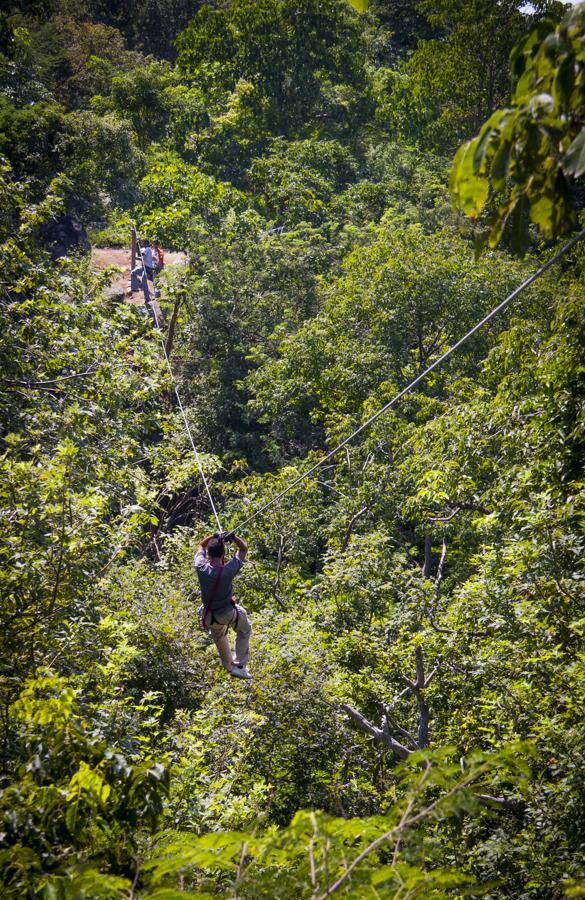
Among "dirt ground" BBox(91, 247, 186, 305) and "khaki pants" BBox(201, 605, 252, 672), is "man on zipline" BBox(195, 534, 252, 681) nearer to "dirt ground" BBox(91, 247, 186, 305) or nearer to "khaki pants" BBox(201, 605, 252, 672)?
"khaki pants" BBox(201, 605, 252, 672)

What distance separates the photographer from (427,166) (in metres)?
25.9

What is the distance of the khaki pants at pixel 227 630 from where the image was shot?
6.60 meters

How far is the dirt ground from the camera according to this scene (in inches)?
867

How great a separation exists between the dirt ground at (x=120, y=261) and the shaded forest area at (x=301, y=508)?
80 cm

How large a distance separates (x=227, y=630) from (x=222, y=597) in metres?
0.53

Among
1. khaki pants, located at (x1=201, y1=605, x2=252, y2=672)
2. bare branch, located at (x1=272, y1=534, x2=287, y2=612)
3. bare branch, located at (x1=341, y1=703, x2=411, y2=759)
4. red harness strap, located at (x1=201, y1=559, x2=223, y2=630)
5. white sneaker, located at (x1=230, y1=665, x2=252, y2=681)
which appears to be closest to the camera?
red harness strap, located at (x1=201, y1=559, x2=223, y2=630)

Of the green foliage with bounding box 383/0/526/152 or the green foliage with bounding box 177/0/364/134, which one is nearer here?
the green foliage with bounding box 383/0/526/152

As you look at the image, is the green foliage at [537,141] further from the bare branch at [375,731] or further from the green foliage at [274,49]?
the green foliage at [274,49]

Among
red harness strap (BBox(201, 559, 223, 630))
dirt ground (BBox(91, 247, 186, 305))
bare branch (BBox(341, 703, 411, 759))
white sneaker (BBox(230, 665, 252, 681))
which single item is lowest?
bare branch (BBox(341, 703, 411, 759))

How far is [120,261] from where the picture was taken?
79.7ft

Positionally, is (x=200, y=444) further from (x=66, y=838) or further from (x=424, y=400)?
(x=66, y=838)

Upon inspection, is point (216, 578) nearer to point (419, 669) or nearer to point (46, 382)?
point (419, 669)

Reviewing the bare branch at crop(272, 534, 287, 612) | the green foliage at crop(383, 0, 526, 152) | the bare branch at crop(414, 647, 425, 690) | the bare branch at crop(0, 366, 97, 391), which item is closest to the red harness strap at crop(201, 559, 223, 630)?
the bare branch at crop(414, 647, 425, 690)

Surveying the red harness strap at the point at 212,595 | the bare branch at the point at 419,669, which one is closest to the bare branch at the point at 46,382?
the red harness strap at the point at 212,595
